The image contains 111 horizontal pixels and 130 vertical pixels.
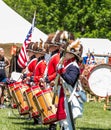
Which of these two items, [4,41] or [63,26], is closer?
[4,41]

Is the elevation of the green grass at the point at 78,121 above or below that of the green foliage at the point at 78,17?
below

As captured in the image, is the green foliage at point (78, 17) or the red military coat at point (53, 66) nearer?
the red military coat at point (53, 66)

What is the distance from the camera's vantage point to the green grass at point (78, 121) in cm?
1288

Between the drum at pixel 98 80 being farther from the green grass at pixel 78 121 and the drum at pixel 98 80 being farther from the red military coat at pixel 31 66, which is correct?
the red military coat at pixel 31 66

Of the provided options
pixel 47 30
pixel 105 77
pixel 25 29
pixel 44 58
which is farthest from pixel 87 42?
pixel 44 58

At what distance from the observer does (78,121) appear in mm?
14445

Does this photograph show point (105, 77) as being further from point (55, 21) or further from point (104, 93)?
point (55, 21)

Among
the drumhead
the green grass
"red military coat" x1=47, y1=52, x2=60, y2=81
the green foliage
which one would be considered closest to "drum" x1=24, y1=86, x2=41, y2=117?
the green grass

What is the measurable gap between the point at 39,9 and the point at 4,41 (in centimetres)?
3919

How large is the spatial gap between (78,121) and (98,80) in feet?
4.36

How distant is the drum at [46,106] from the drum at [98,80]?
4.05 meters

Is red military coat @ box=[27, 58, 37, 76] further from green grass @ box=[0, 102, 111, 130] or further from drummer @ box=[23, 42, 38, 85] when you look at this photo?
green grass @ box=[0, 102, 111, 130]

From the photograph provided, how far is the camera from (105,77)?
50.4 ft

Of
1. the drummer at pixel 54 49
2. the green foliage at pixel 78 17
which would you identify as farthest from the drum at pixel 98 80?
the green foliage at pixel 78 17
